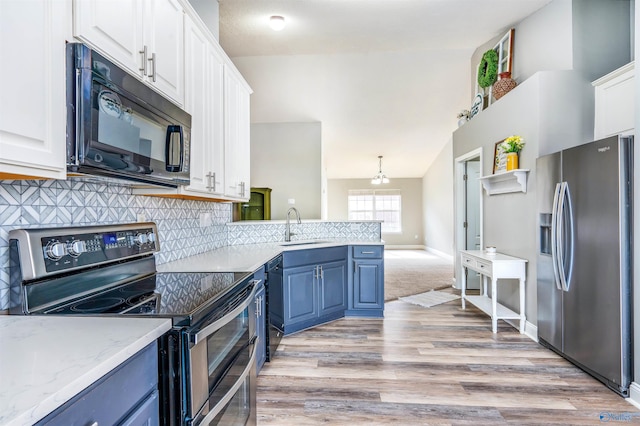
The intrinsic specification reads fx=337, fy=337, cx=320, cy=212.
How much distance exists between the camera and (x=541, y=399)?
2.16 meters

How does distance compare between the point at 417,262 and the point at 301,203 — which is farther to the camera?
the point at 417,262

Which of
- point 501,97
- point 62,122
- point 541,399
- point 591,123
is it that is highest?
point 501,97

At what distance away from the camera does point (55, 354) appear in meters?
0.80

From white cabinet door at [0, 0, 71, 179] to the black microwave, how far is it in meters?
0.04

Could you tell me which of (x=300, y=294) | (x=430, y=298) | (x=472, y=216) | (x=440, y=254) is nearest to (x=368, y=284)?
(x=300, y=294)

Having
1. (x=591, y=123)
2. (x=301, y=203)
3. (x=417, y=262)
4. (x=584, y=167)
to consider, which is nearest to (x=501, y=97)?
(x=591, y=123)

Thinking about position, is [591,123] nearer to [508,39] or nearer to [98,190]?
[508,39]

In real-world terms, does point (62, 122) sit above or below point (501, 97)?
below

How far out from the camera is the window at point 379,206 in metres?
11.4

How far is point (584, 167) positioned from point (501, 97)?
5.59 ft

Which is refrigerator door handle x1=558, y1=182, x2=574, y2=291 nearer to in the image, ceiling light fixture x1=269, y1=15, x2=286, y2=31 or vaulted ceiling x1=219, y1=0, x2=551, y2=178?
vaulted ceiling x1=219, y1=0, x2=551, y2=178

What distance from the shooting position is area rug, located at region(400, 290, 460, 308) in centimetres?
442

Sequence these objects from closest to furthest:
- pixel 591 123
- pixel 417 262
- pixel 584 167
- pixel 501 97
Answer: pixel 584 167
pixel 591 123
pixel 501 97
pixel 417 262

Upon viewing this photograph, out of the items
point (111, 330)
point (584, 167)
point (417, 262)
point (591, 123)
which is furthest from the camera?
point (417, 262)
